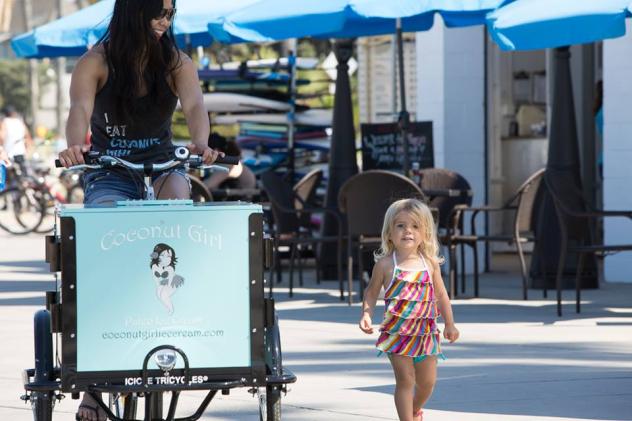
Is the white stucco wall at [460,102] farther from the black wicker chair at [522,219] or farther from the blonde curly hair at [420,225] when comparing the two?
the blonde curly hair at [420,225]

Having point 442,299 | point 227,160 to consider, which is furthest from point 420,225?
point 227,160

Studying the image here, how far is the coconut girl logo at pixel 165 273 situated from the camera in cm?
483

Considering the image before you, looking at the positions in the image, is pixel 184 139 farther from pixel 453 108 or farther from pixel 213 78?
pixel 453 108

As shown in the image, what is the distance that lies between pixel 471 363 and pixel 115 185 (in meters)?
3.22

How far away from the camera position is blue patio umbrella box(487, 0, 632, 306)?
9344 millimetres

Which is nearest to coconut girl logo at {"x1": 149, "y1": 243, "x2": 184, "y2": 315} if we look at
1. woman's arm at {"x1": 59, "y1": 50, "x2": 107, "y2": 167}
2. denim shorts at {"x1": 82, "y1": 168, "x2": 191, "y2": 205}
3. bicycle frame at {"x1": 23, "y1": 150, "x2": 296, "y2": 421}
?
bicycle frame at {"x1": 23, "y1": 150, "x2": 296, "y2": 421}

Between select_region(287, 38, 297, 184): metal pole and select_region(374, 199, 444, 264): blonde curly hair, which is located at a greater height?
select_region(287, 38, 297, 184): metal pole

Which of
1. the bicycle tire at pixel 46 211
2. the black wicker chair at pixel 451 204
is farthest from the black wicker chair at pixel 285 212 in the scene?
the bicycle tire at pixel 46 211

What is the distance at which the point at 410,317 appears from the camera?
5758 millimetres

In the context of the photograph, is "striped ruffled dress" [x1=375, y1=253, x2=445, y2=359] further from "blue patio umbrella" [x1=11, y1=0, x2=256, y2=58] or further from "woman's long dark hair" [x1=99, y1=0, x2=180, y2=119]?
"blue patio umbrella" [x1=11, y1=0, x2=256, y2=58]

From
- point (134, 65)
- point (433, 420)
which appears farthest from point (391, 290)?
point (134, 65)

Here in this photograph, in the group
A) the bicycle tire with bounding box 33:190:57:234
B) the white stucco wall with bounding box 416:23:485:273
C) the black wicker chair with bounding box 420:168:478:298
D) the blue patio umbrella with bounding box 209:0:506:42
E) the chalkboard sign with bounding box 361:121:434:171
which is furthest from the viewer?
the bicycle tire with bounding box 33:190:57:234

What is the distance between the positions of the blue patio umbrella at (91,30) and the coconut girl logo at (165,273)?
8.05 m

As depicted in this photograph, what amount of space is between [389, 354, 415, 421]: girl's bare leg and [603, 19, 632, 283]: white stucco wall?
7.47 metres
